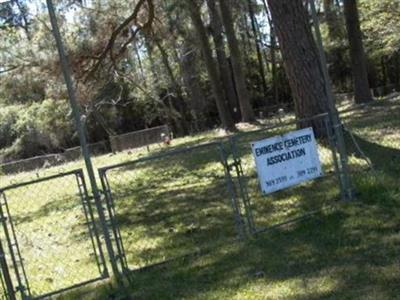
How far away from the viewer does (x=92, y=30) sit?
24.2 m

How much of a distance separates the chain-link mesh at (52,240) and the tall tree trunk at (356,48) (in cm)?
1229

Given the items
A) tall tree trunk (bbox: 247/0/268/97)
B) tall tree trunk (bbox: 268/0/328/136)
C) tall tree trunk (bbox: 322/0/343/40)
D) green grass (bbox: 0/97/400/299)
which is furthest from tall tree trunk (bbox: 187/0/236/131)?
tall tree trunk (bbox: 247/0/268/97)

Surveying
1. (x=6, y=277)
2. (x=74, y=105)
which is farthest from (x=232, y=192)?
(x=6, y=277)

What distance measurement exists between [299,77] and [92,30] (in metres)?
14.0

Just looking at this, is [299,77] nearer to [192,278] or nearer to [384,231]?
[384,231]

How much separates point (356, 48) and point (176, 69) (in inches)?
991

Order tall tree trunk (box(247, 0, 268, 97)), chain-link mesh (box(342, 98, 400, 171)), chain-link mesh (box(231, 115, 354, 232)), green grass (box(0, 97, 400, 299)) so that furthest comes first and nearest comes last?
1. tall tree trunk (box(247, 0, 268, 97))
2. chain-link mesh (box(342, 98, 400, 171))
3. chain-link mesh (box(231, 115, 354, 232))
4. green grass (box(0, 97, 400, 299))

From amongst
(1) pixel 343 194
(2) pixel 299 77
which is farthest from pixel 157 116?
(1) pixel 343 194

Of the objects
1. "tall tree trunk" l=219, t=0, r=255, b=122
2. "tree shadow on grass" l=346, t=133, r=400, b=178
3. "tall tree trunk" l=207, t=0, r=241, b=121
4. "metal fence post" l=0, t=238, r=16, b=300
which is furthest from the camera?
"tall tree trunk" l=207, t=0, r=241, b=121

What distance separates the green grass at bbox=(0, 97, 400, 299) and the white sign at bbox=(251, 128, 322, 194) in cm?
59

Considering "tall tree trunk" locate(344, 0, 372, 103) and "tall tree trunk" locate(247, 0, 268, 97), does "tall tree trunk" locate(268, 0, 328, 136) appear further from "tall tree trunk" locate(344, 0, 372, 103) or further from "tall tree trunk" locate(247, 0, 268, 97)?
"tall tree trunk" locate(247, 0, 268, 97)

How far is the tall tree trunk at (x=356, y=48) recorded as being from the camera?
23297mm

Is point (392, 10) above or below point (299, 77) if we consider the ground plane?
above

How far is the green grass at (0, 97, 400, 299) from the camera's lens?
599 cm
